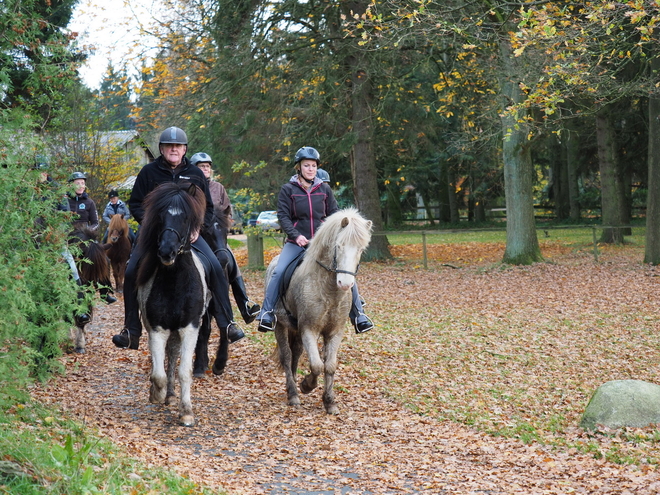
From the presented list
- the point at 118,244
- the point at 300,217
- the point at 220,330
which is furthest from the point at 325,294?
the point at 118,244

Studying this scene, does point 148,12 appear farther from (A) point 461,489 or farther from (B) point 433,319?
(A) point 461,489

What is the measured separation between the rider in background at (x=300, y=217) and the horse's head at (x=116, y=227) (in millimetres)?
9061

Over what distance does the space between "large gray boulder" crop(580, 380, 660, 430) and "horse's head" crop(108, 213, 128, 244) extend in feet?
38.3

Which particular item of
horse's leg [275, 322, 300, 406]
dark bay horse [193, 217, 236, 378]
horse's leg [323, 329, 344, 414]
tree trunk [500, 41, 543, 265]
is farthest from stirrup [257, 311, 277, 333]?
tree trunk [500, 41, 543, 265]

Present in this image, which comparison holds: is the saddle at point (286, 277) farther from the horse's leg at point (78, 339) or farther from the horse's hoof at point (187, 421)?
the horse's leg at point (78, 339)

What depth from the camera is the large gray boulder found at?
24.7 ft

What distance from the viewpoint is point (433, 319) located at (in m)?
14.0

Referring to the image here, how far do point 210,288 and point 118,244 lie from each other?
9713mm

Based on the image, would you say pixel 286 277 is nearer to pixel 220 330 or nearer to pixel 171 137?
pixel 220 330

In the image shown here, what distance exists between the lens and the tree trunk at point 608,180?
25.5 metres

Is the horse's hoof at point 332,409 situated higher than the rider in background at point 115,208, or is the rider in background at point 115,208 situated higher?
the rider in background at point 115,208

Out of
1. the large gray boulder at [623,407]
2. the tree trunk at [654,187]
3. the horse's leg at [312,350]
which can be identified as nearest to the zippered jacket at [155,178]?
the horse's leg at [312,350]

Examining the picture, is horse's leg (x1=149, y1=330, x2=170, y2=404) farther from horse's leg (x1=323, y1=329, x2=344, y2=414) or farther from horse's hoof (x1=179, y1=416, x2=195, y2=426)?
horse's leg (x1=323, y1=329, x2=344, y2=414)

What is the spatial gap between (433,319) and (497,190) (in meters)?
25.9
